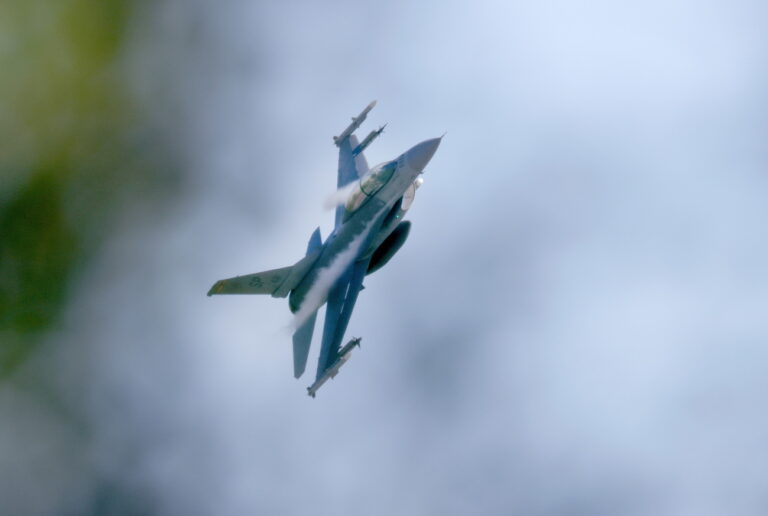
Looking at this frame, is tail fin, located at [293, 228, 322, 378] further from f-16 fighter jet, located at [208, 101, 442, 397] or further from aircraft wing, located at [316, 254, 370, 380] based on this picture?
aircraft wing, located at [316, 254, 370, 380]

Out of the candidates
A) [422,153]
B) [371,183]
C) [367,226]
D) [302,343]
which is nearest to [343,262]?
[367,226]

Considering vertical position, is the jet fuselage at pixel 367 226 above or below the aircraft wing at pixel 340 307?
above

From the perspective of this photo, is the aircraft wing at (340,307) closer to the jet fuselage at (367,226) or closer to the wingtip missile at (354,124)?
the jet fuselage at (367,226)

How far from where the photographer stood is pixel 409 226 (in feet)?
171

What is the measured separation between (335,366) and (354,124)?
18815 millimetres

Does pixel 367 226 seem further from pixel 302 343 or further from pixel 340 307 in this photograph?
pixel 302 343

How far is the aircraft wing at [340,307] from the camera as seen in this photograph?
50.2 metres

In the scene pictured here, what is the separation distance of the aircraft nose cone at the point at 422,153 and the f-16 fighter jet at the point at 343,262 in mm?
73

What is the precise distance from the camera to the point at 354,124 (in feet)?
179

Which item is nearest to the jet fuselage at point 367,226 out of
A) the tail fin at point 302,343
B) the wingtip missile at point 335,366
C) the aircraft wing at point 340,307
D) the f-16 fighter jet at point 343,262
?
the f-16 fighter jet at point 343,262

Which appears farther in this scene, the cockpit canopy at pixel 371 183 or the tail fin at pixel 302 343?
the tail fin at pixel 302 343

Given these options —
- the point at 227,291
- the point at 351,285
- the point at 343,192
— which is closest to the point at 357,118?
the point at 343,192

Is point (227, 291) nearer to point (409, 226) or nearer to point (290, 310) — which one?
point (290, 310)

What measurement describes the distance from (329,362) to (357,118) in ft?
61.8
